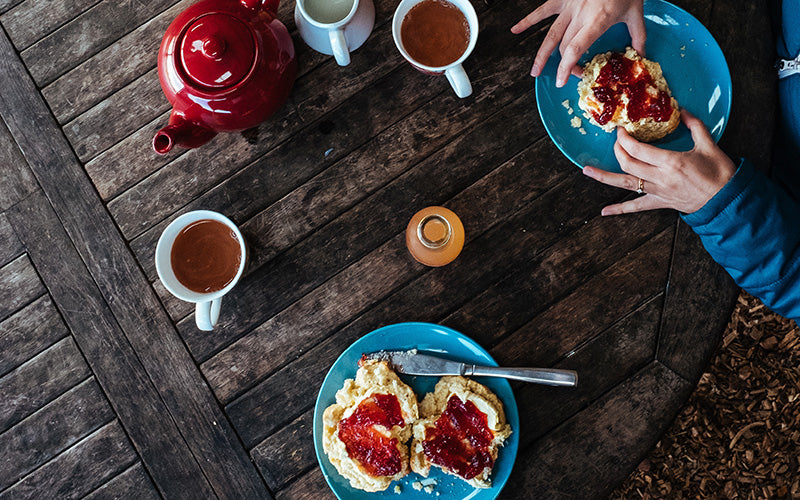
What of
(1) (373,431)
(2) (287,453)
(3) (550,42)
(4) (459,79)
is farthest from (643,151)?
(2) (287,453)

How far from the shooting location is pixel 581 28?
1.26 meters

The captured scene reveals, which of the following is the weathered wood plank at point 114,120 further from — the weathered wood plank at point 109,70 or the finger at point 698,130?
the finger at point 698,130

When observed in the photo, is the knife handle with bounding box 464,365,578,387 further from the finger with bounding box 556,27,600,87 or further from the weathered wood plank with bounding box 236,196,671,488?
the finger with bounding box 556,27,600,87

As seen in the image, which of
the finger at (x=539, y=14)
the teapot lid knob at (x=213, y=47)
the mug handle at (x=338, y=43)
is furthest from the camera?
the finger at (x=539, y=14)

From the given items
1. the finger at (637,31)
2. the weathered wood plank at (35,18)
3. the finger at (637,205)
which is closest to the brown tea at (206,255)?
the weathered wood plank at (35,18)

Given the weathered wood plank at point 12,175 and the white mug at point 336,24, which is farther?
the weathered wood plank at point 12,175

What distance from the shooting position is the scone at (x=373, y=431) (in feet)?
4.08

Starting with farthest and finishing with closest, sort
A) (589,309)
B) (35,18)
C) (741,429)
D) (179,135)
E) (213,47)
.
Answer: (741,429)
(35,18)
(589,309)
(179,135)
(213,47)

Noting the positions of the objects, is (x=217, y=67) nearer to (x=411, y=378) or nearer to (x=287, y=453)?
(x=411, y=378)

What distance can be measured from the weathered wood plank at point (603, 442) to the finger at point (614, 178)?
0.48 meters

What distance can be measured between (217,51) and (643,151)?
3.26 feet

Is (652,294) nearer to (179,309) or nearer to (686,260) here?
(686,260)

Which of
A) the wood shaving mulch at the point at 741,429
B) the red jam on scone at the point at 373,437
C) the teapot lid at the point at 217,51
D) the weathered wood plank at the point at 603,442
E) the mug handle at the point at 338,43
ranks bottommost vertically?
the wood shaving mulch at the point at 741,429

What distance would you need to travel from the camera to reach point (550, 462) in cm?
136
